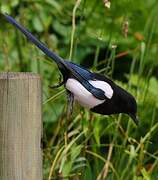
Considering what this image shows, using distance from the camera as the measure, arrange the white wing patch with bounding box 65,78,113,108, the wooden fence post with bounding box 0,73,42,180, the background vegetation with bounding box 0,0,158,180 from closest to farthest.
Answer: the wooden fence post with bounding box 0,73,42,180 → the white wing patch with bounding box 65,78,113,108 → the background vegetation with bounding box 0,0,158,180

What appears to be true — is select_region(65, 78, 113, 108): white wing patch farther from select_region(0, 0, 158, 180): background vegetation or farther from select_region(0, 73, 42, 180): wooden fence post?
select_region(0, 0, 158, 180): background vegetation

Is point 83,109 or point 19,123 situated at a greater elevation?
point 19,123

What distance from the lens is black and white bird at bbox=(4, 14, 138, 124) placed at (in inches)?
63.6

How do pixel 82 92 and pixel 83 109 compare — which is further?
pixel 83 109

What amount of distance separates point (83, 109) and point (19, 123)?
2.51 ft

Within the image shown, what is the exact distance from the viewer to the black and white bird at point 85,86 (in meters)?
1.62

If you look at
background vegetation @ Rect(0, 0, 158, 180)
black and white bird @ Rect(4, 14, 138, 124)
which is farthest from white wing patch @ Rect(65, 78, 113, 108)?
background vegetation @ Rect(0, 0, 158, 180)

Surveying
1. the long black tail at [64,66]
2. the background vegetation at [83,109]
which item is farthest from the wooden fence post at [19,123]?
the background vegetation at [83,109]

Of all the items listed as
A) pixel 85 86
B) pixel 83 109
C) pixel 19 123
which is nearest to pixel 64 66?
pixel 85 86

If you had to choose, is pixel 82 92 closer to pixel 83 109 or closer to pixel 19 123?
pixel 19 123

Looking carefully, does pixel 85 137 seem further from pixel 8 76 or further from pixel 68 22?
pixel 68 22

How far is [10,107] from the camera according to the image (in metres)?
1.55

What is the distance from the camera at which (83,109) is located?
2311 millimetres

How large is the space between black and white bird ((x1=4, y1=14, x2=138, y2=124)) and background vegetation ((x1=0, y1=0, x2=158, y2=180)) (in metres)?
0.28
